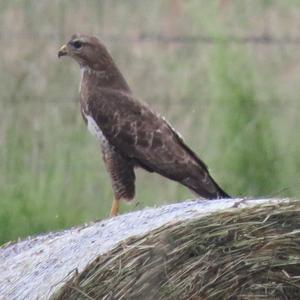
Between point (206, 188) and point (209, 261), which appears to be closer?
point (209, 261)

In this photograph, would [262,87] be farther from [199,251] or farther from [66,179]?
[199,251]

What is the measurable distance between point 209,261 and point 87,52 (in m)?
2.11

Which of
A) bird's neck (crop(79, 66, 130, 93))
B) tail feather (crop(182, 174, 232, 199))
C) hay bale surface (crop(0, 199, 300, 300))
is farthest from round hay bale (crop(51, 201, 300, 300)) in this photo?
bird's neck (crop(79, 66, 130, 93))

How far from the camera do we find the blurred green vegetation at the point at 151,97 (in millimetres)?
7781

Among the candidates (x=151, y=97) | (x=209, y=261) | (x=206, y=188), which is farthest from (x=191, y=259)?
(x=151, y=97)

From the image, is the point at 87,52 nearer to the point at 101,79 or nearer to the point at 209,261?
the point at 101,79

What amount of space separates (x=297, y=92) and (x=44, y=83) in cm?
136

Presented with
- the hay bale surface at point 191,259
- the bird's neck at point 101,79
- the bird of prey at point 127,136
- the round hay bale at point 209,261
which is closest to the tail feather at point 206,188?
the bird of prey at point 127,136

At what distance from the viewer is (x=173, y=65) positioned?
28.9ft

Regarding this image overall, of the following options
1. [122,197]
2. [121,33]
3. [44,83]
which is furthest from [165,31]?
[122,197]

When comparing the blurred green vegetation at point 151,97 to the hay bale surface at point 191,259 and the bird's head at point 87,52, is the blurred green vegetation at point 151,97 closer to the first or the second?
the bird's head at point 87,52

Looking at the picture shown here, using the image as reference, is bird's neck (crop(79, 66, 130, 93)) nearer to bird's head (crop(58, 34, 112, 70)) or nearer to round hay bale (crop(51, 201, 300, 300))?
bird's head (crop(58, 34, 112, 70))

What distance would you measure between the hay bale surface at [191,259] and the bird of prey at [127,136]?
4.35 feet

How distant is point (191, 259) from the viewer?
5406mm
